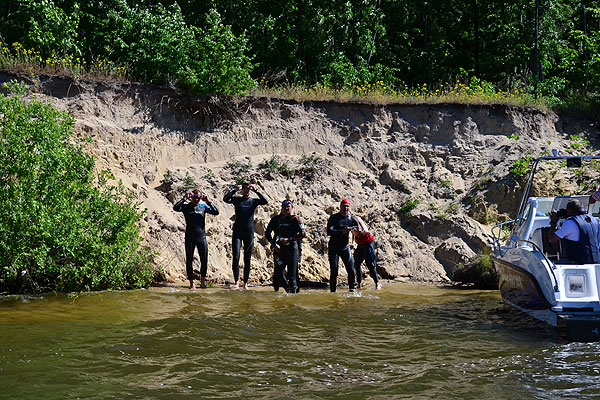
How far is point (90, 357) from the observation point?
24.2 ft

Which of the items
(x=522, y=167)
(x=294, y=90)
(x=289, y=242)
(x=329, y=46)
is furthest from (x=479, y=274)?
(x=329, y=46)

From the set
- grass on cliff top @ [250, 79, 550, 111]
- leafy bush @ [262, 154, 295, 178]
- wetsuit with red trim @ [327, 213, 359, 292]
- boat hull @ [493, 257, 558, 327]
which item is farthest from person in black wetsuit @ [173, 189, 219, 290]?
grass on cliff top @ [250, 79, 550, 111]

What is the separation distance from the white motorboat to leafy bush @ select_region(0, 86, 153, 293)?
274 inches

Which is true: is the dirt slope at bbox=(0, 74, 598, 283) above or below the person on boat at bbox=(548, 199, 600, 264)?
above

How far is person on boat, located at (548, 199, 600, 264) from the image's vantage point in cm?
911

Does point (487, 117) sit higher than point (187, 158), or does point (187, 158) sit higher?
point (487, 117)

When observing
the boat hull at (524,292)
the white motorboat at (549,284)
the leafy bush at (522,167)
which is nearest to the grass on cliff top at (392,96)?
the leafy bush at (522,167)

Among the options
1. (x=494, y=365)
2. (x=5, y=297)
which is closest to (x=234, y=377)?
(x=494, y=365)

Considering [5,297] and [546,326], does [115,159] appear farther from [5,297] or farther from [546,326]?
[546,326]

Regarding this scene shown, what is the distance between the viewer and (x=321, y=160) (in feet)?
58.6

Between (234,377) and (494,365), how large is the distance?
2.96 metres

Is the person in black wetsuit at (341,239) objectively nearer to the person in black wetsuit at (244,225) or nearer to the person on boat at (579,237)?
the person in black wetsuit at (244,225)

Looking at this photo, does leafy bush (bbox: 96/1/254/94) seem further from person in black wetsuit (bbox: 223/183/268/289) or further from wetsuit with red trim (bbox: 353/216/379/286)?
wetsuit with red trim (bbox: 353/216/379/286)

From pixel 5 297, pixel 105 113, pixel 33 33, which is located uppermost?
pixel 33 33
